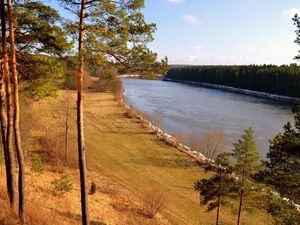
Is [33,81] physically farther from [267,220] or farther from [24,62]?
[267,220]

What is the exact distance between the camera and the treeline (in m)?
106

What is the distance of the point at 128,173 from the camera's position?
34750 millimetres

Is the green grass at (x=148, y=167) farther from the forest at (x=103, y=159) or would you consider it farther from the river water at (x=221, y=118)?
the river water at (x=221, y=118)

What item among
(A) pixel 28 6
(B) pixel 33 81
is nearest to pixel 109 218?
(B) pixel 33 81

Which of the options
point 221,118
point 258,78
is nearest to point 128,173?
point 221,118

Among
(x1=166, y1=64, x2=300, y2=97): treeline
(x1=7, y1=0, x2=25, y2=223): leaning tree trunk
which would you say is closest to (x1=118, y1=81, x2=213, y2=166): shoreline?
(x1=166, y1=64, x2=300, y2=97): treeline

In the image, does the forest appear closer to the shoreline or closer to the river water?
the shoreline

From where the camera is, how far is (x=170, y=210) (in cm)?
2578

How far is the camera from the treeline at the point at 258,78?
10606 cm

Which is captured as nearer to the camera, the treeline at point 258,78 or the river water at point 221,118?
the river water at point 221,118

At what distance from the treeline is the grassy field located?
30.9 m

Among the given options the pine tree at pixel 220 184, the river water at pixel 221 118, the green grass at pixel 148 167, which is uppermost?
the pine tree at pixel 220 184

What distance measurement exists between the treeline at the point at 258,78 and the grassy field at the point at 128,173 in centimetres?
3086

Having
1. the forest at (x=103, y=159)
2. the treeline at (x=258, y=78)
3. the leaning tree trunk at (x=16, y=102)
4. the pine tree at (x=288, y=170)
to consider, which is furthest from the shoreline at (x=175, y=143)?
the leaning tree trunk at (x=16, y=102)
